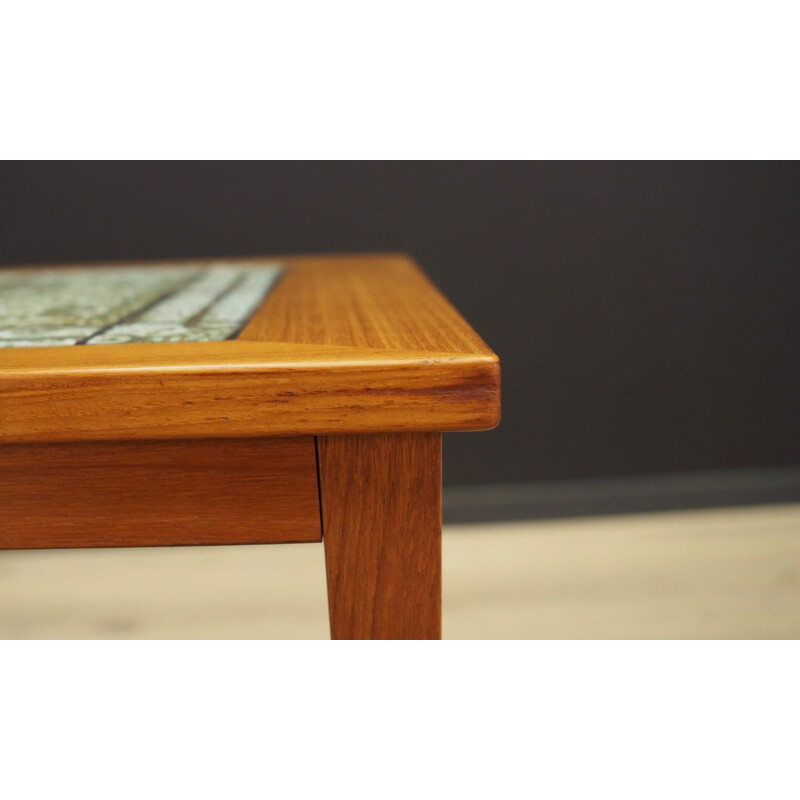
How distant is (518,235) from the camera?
1394 millimetres

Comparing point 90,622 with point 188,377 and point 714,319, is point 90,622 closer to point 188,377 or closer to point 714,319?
point 188,377

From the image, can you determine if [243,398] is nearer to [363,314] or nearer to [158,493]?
[158,493]

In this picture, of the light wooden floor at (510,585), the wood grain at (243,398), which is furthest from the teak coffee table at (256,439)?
the light wooden floor at (510,585)

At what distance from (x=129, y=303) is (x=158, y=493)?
25 centimetres

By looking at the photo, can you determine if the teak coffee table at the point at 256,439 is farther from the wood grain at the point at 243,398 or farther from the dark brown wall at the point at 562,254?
the dark brown wall at the point at 562,254

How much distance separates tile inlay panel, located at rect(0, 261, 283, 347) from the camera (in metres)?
0.52

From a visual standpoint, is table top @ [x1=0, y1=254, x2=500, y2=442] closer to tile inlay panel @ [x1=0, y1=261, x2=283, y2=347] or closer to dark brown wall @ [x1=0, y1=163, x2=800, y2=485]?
tile inlay panel @ [x1=0, y1=261, x2=283, y2=347]

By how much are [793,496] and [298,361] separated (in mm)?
1393

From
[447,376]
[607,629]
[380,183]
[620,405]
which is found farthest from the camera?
[620,405]

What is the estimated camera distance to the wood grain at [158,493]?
452 millimetres


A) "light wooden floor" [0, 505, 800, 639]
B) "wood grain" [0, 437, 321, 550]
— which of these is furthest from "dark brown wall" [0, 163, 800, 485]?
"wood grain" [0, 437, 321, 550]

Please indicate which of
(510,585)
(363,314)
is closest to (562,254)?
(510,585)

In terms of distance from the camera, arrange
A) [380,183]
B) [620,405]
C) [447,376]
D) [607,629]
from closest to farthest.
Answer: [447,376] → [607,629] → [380,183] → [620,405]

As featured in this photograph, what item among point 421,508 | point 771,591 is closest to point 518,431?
point 771,591
